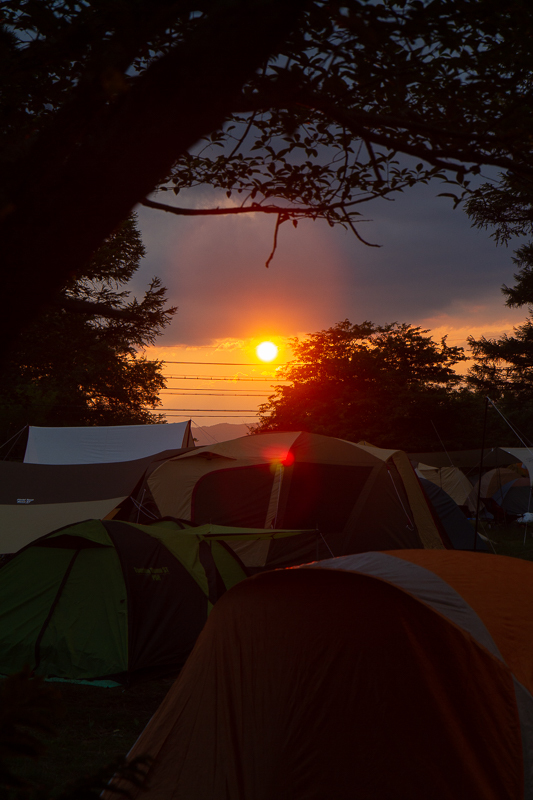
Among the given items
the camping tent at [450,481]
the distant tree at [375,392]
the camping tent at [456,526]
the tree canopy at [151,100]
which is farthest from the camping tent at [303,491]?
the distant tree at [375,392]

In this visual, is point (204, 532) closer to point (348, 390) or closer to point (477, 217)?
point (477, 217)

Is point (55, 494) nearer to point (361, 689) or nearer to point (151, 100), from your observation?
point (361, 689)

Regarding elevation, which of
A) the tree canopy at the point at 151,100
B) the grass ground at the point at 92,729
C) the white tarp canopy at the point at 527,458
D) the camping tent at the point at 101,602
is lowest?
the grass ground at the point at 92,729

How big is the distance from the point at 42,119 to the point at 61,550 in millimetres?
4035

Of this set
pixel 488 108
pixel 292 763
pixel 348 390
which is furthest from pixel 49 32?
pixel 348 390

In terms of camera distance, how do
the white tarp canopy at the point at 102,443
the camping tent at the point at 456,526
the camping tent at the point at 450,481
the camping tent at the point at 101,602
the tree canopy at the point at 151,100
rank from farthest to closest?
the camping tent at the point at 450,481 → the white tarp canopy at the point at 102,443 → the camping tent at the point at 456,526 → the camping tent at the point at 101,602 → the tree canopy at the point at 151,100

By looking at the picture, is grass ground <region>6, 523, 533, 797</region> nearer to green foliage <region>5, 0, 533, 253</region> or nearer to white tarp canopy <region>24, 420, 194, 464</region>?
green foliage <region>5, 0, 533, 253</region>

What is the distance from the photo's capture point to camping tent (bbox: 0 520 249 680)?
5594mm

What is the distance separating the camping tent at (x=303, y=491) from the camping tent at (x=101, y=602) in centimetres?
337

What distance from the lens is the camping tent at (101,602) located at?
220 inches

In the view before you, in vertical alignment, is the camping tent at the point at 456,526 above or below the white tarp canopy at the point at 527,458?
below

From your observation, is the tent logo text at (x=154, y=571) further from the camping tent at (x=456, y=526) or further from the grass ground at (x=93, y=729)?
the camping tent at (x=456, y=526)

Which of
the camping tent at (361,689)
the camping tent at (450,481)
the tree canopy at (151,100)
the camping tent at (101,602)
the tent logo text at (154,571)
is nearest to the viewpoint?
the tree canopy at (151,100)

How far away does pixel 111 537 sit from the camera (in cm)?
595
